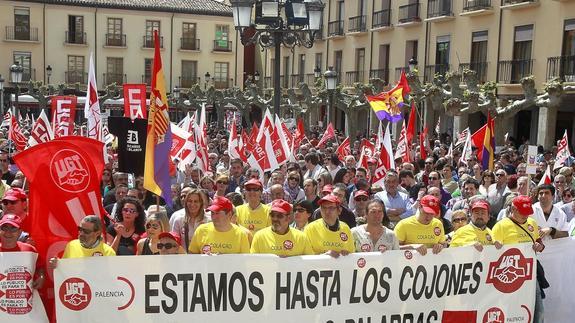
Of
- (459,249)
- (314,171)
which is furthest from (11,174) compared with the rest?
(459,249)

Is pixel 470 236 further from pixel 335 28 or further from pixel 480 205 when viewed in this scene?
pixel 335 28

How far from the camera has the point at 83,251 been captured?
5625mm

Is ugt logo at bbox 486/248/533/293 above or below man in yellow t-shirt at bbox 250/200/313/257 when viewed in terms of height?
below

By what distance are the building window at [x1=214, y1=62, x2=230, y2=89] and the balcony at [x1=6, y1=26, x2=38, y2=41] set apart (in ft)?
40.2

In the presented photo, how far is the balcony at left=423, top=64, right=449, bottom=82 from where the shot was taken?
1105 inches

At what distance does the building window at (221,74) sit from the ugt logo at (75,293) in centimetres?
4753

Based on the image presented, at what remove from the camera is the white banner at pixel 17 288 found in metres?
5.42

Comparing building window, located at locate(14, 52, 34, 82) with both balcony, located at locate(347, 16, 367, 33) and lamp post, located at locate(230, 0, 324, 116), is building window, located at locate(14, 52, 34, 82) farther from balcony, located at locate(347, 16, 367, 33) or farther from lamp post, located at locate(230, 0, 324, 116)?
lamp post, located at locate(230, 0, 324, 116)

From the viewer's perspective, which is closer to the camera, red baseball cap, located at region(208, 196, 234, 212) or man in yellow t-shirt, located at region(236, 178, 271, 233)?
red baseball cap, located at region(208, 196, 234, 212)

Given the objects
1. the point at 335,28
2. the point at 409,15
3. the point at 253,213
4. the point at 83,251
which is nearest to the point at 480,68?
the point at 409,15

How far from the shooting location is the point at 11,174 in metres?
11.5

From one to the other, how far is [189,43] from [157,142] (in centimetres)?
4604

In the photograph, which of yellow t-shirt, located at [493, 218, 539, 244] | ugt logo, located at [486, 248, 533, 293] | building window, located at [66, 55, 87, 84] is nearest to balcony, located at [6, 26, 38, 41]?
building window, located at [66, 55, 87, 84]

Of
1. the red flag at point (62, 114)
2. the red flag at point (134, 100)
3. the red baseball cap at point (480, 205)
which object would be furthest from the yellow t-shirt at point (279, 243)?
the red flag at point (62, 114)
